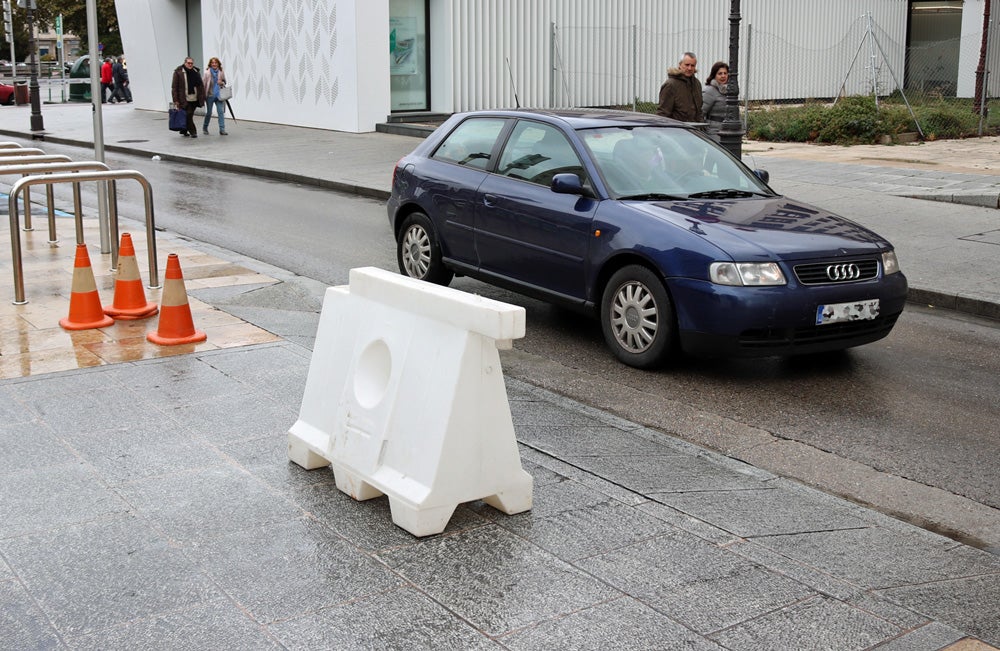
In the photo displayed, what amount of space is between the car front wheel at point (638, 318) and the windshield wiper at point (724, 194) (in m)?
0.96

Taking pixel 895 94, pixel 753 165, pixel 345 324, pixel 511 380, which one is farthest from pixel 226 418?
pixel 895 94

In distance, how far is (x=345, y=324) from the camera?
518cm

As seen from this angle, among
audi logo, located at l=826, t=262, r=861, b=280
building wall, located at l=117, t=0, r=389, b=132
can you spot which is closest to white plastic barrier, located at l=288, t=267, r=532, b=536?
audi logo, located at l=826, t=262, r=861, b=280

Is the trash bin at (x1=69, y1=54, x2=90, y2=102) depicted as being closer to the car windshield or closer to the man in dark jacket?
the man in dark jacket

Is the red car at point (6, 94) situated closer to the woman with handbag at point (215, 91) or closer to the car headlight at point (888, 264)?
the woman with handbag at point (215, 91)

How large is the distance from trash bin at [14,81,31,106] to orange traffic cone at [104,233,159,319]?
3834cm

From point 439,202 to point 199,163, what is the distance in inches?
556

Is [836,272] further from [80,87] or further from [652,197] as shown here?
[80,87]

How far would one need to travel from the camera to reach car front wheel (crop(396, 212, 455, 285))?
917 cm

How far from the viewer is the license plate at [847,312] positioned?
700cm

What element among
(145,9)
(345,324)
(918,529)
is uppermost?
(145,9)

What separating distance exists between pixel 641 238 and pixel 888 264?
165 cm

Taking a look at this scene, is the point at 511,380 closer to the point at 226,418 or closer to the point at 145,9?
the point at 226,418

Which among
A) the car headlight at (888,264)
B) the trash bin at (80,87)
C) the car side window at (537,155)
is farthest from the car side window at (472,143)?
the trash bin at (80,87)
